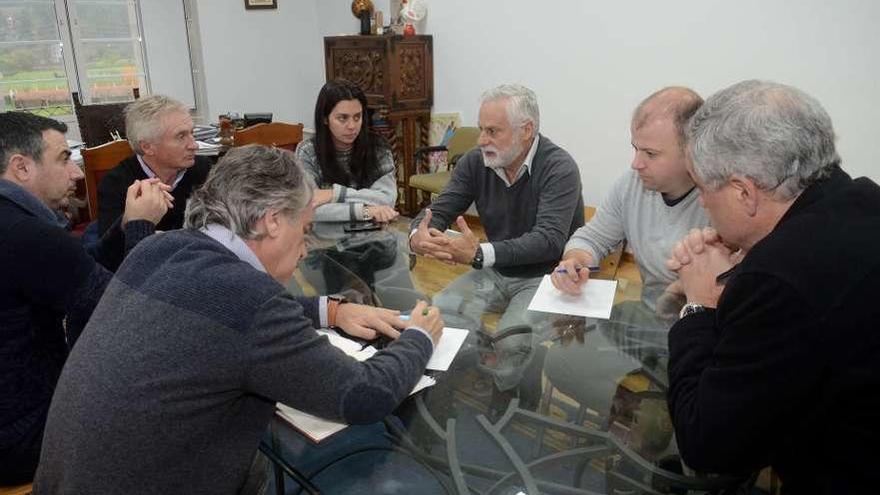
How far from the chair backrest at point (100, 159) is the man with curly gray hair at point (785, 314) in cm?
247

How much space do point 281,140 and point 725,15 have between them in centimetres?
275

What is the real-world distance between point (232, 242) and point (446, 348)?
1.94ft

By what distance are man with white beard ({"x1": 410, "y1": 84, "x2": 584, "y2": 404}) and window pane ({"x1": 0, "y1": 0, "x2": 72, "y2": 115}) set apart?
428cm

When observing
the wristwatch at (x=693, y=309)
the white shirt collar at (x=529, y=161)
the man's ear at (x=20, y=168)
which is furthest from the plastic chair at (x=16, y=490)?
the white shirt collar at (x=529, y=161)

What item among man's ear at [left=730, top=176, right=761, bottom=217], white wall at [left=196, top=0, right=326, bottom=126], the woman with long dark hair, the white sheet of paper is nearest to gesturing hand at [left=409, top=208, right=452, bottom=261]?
the woman with long dark hair

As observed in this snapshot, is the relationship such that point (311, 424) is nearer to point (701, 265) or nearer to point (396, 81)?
point (701, 265)

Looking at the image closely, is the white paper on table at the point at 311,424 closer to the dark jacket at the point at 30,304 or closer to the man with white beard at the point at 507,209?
the dark jacket at the point at 30,304

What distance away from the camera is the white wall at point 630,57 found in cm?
330

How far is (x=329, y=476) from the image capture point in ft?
4.39

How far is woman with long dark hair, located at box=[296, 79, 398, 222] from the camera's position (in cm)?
285

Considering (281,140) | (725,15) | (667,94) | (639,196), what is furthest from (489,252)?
(725,15)

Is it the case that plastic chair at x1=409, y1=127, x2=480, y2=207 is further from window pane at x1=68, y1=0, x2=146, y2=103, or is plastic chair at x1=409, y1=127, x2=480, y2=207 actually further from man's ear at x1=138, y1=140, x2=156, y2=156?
window pane at x1=68, y1=0, x2=146, y2=103

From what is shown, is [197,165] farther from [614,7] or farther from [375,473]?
[614,7]

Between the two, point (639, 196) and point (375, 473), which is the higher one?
point (639, 196)
